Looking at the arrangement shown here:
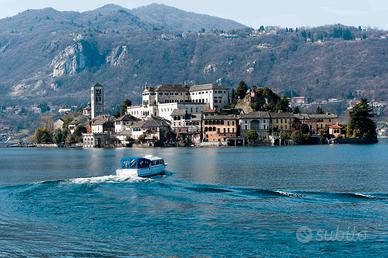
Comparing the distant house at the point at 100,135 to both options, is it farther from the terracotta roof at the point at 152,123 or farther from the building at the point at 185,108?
the building at the point at 185,108

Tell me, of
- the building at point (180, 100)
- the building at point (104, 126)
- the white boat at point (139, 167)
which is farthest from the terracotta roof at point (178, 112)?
the white boat at point (139, 167)

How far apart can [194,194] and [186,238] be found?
A: 15986 mm

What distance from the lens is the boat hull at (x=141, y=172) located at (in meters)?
64.0

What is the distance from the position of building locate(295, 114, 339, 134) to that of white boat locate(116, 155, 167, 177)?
9230 cm

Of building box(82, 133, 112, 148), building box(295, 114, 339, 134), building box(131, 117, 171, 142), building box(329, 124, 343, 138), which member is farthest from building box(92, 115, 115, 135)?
building box(329, 124, 343, 138)

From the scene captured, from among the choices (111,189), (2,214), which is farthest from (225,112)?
(2,214)

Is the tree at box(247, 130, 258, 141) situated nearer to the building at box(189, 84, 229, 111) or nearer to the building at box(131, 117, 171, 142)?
the building at box(189, 84, 229, 111)

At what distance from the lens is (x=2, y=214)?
4288cm

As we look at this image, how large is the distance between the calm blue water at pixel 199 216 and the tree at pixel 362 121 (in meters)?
92.9

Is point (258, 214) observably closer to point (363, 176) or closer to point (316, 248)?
point (316, 248)

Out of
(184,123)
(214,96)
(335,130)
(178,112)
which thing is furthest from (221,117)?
(335,130)

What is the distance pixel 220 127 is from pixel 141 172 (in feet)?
304

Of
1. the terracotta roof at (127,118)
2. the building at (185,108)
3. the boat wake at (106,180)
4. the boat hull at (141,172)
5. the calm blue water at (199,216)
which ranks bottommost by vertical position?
the calm blue water at (199,216)

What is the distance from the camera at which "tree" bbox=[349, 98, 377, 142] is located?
506 feet
